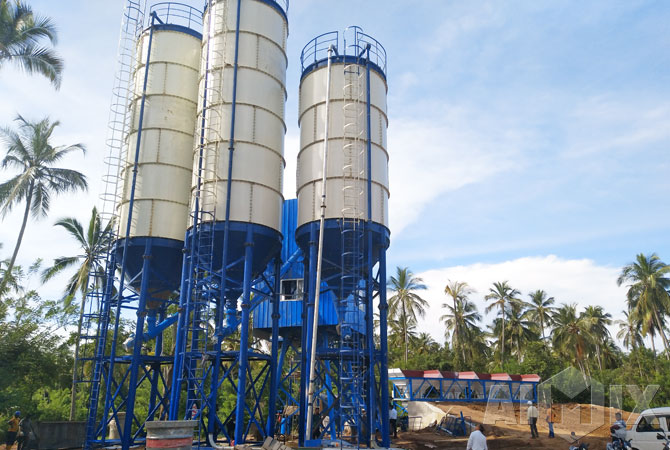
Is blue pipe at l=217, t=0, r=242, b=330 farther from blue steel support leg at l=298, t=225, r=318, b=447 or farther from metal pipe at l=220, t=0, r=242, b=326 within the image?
blue steel support leg at l=298, t=225, r=318, b=447

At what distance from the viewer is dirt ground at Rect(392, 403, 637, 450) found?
22062 mm

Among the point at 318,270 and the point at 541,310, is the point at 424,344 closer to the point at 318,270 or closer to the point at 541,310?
the point at 541,310

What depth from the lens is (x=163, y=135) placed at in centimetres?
2433

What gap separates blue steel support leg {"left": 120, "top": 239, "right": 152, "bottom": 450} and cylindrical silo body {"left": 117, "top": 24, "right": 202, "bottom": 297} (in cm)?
100

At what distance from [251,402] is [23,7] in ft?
75.6

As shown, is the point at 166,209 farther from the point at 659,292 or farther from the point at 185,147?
the point at 659,292

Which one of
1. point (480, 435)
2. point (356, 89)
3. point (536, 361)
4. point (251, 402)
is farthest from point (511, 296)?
point (480, 435)

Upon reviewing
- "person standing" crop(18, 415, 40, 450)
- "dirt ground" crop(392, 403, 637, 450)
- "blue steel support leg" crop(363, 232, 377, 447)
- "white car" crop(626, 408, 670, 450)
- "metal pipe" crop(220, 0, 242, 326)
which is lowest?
"dirt ground" crop(392, 403, 637, 450)

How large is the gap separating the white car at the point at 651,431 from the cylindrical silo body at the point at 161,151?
17707 millimetres

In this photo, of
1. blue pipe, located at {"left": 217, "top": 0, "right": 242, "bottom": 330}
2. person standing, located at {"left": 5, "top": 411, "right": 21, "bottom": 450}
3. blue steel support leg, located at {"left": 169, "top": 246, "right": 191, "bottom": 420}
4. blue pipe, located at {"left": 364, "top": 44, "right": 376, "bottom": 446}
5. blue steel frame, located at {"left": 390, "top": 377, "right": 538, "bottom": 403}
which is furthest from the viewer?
blue steel frame, located at {"left": 390, "top": 377, "right": 538, "bottom": 403}

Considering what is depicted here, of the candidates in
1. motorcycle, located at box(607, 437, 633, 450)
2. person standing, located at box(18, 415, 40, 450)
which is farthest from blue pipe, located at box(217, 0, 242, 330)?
motorcycle, located at box(607, 437, 633, 450)

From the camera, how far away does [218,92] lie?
2288 centimetres

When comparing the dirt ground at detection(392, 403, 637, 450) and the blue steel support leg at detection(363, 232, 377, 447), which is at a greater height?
the blue steel support leg at detection(363, 232, 377, 447)

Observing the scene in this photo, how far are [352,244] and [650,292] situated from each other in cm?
4068
